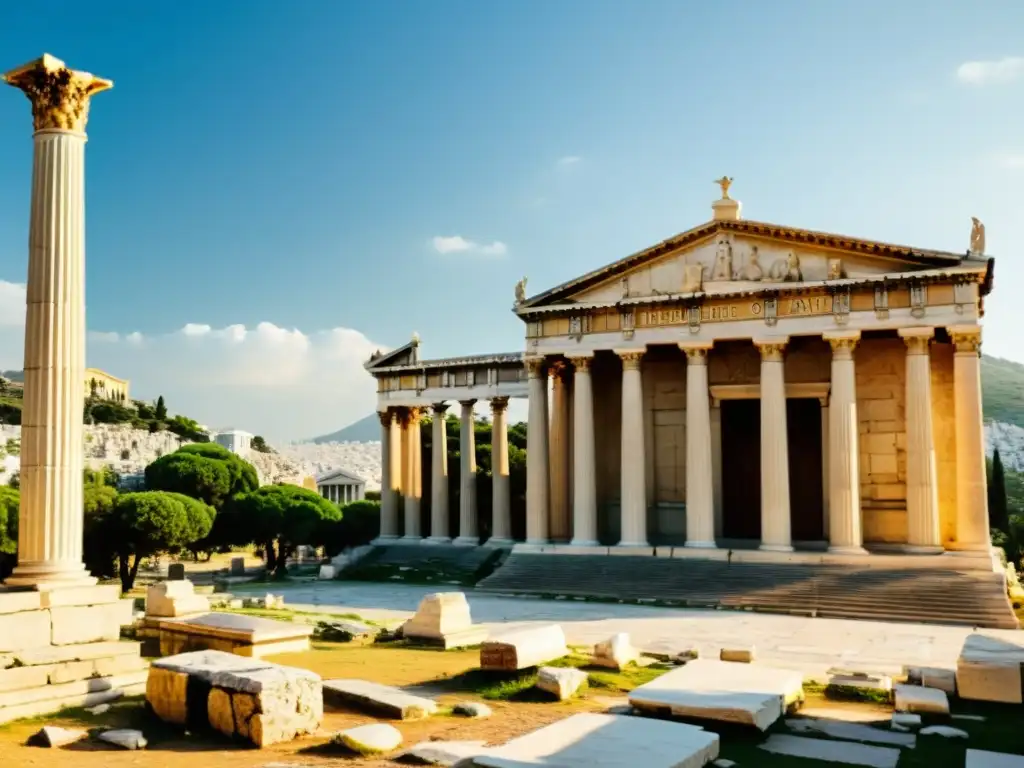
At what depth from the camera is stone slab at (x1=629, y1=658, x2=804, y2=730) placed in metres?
11.0

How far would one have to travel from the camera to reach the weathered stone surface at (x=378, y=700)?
1165cm

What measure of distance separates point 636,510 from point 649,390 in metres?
5.82

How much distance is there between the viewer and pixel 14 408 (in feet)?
373

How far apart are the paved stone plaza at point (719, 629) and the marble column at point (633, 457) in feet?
17.5

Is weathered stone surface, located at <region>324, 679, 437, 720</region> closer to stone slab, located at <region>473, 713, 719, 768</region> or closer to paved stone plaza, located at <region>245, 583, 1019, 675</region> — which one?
stone slab, located at <region>473, 713, 719, 768</region>

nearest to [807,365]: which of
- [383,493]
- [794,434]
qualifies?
[794,434]

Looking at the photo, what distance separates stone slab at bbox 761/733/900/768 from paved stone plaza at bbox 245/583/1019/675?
6.62 m

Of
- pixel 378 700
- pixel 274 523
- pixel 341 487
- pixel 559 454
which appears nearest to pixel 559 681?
pixel 378 700

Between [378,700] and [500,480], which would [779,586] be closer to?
[500,480]

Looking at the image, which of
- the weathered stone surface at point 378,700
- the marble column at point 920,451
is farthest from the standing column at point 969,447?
the weathered stone surface at point 378,700

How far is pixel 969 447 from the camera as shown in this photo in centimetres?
3017

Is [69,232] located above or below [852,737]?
above

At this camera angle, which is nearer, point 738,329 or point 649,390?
point 738,329

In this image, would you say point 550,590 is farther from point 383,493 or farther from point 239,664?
point 239,664
